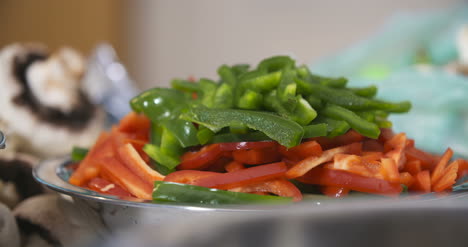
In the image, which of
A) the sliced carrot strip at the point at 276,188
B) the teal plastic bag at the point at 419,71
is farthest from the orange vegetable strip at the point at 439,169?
the teal plastic bag at the point at 419,71

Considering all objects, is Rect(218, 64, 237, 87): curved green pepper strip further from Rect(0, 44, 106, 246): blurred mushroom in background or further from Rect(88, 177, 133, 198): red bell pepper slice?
Rect(0, 44, 106, 246): blurred mushroom in background

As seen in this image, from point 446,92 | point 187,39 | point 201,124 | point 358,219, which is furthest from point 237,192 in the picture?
point 187,39

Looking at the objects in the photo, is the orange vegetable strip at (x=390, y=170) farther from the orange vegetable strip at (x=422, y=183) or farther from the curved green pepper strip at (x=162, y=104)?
the curved green pepper strip at (x=162, y=104)

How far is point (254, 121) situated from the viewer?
2.15 feet

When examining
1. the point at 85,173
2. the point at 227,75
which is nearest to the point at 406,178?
the point at 227,75

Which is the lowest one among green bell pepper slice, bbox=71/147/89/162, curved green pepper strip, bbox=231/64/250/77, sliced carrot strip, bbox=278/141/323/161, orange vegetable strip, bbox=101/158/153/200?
green bell pepper slice, bbox=71/147/89/162

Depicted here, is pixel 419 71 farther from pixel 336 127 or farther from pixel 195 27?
pixel 195 27

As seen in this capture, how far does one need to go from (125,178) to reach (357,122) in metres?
0.35

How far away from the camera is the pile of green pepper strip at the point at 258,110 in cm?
66

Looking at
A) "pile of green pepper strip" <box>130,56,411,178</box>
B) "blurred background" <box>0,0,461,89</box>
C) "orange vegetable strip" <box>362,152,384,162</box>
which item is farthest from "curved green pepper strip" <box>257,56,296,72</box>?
"blurred background" <box>0,0,461,89</box>

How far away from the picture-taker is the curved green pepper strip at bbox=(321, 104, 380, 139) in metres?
0.70

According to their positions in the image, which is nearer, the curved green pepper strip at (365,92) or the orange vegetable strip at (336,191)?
the orange vegetable strip at (336,191)

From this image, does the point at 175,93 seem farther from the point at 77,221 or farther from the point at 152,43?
the point at 152,43

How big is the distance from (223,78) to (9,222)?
1.35 feet
